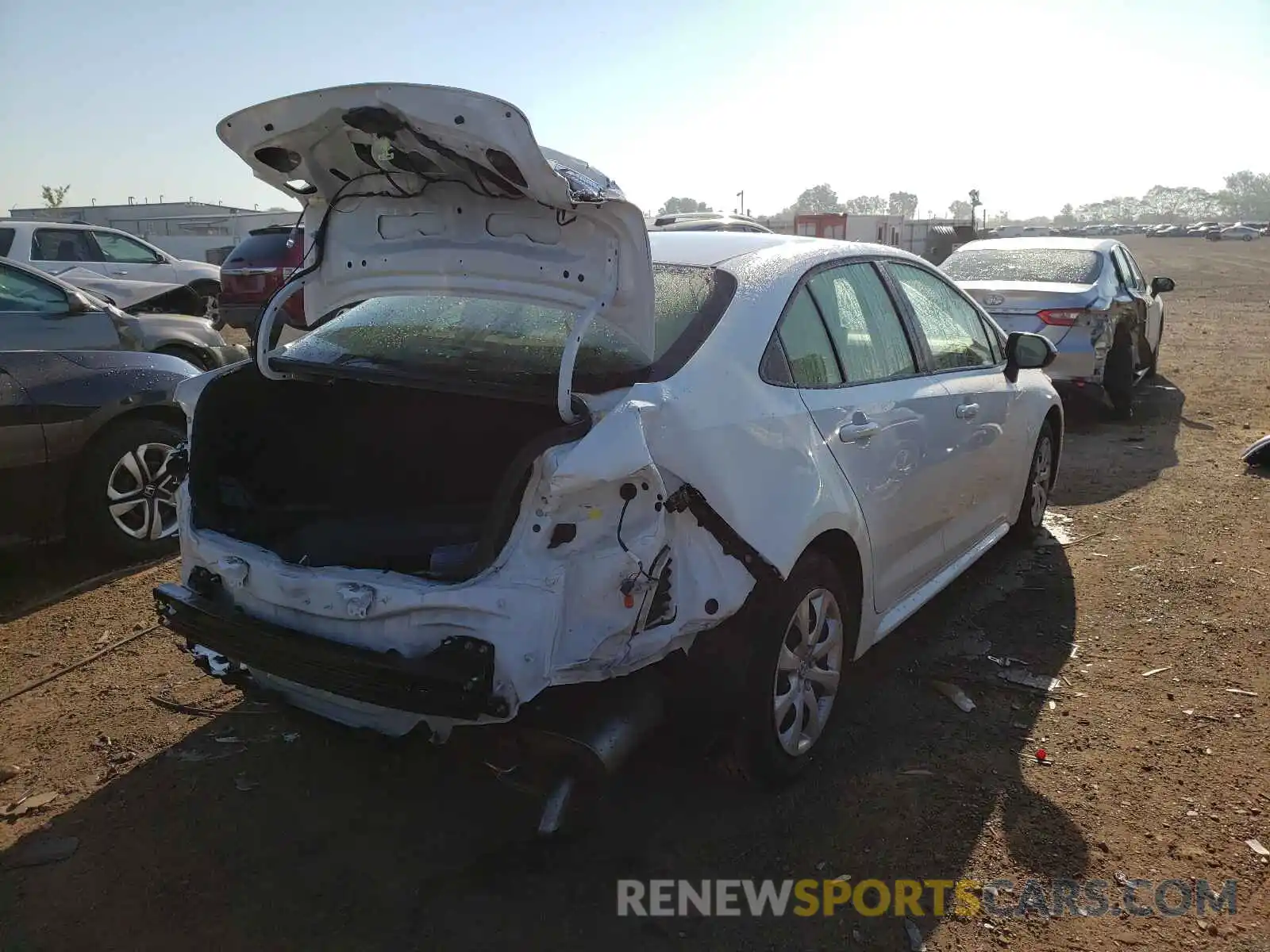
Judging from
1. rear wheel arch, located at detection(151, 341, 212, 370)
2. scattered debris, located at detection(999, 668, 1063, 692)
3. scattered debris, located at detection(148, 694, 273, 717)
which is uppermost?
rear wheel arch, located at detection(151, 341, 212, 370)

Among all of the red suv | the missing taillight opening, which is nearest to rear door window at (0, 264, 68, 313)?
the red suv

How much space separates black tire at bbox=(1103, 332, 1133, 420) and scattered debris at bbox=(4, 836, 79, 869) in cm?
855

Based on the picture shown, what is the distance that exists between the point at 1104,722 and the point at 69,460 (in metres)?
4.76

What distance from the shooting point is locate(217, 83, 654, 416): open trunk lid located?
92.0 inches

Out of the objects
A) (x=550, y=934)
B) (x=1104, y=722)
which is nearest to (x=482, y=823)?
(x=550, y=934)

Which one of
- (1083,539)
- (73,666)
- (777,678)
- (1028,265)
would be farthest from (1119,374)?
(73,666)

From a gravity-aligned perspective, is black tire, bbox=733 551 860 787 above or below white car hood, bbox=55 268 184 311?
below

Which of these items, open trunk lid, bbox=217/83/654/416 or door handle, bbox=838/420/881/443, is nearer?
open trunk lid, bbox=217/83/654/416

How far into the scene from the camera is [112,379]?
16.1ft

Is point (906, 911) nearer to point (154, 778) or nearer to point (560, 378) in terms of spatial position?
point (560, 378)

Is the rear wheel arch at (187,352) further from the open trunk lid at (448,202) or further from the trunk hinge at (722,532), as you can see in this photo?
the trunk hinge at (722,532)

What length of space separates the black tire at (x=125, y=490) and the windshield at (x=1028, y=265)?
6562 millimetres

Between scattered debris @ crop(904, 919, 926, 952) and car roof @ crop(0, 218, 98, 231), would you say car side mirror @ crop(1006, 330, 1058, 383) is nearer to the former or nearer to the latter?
scattered debris @ crop(904, 919, 926, 952)

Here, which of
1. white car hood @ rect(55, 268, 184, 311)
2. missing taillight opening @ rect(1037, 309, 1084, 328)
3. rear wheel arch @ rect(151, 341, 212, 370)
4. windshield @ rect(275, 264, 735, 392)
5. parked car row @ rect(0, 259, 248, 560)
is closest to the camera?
windshield @ rect(275, 264, 735, 392)
